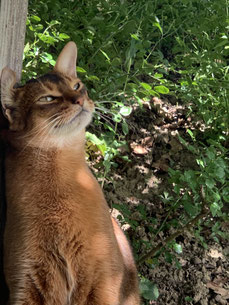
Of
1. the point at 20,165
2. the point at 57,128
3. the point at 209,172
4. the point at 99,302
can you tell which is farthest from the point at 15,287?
the point at 209,172

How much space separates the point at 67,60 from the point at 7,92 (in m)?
0.47

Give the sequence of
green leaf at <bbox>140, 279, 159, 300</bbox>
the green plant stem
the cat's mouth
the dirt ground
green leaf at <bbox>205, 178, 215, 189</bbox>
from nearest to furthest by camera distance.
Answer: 1. the cat's mouth
2. green leaf at <bbox>205, 178, 215, 189</bbox>
3. green leaf at <bbox>140, 279, 159, 300</bbox>
4. the green plant stem
5. the dirt ground

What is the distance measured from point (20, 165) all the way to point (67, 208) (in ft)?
1.04

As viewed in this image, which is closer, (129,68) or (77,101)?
(77,101)

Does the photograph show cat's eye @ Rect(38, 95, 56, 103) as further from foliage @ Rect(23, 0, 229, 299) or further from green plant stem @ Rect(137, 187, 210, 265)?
green plant stem @ Rect(137, 187, 210, 265)

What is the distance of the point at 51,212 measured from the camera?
2.26 m

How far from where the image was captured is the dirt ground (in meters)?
3.49

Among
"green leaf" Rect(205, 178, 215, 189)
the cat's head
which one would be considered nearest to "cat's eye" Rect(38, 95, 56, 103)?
the cat's head

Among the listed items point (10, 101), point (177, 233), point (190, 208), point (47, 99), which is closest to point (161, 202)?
point (177, 233)

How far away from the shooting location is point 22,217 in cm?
223

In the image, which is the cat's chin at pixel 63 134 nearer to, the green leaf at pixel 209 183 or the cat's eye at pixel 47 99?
the cat's eye at pixel 47 99

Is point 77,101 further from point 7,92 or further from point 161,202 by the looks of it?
point 161,202

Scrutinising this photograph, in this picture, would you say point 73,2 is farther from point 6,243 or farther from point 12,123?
point 6,243

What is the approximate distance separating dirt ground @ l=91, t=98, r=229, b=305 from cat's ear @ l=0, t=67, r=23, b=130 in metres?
1.27
